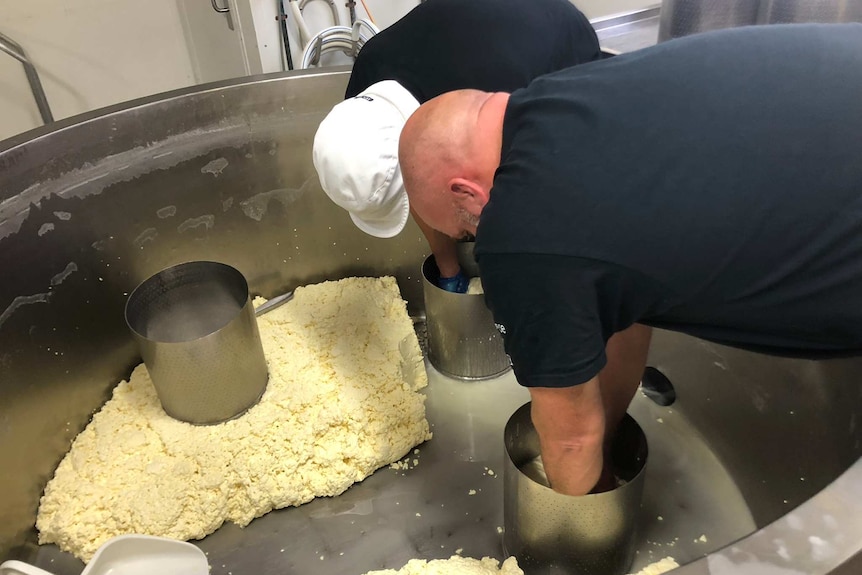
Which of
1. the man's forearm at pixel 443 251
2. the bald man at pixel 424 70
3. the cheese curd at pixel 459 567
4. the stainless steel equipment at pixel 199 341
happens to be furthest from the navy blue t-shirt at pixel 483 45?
the cheese curd at pixel 459 567

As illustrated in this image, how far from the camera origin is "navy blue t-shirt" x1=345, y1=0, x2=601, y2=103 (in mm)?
1006

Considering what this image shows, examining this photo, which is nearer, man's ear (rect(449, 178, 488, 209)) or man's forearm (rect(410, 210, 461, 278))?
man's ear (rect(449, 178, 488, 209))

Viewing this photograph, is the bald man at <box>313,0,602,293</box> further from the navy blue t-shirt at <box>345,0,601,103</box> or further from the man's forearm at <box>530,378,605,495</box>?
the man's forearm at <box>530,378,605,495</box>

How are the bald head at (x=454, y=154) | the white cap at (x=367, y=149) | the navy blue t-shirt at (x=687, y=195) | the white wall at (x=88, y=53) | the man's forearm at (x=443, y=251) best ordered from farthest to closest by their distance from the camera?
the white wall at (x=88, y=53)
the man's forearm at (x=443, y=251)
the white cap at (x=367, y=149)
the bald head at (x=454, y=154)
the navy blue t-shirt at (x=687, y=195)

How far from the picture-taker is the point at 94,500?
3.47 ft

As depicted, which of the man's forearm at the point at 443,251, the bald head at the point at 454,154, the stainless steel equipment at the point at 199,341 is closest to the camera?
the bald head at the point at 454,154

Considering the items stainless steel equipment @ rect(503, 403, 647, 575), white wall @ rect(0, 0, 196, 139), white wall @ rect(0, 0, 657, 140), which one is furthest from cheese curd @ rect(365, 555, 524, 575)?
white wall @ rect(0, 0, 196, 139)

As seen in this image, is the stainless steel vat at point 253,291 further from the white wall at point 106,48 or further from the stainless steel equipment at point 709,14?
the stainless steel equipment at point 709,14

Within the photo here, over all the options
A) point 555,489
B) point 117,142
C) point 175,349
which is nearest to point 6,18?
point 117,142

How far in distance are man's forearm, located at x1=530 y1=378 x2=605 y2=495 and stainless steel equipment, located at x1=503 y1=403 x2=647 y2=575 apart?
0.03 metres

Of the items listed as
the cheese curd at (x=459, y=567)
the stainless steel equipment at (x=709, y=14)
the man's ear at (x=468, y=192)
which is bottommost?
the cheese curd at (x=459, y=567)

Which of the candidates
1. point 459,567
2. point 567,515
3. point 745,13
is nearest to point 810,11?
point 745,13

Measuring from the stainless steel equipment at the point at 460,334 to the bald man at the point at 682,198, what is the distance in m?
0.52

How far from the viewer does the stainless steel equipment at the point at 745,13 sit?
41.0 inches
